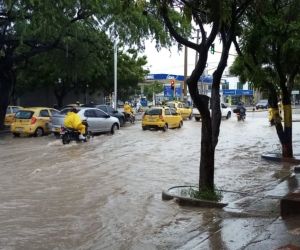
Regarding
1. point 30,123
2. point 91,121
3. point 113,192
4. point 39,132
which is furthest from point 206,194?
point 39,132

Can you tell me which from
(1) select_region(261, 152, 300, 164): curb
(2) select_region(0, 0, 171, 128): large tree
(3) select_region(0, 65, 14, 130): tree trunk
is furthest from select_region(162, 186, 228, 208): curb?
(3) select_region(0, 65, 14, 130): tree trunk

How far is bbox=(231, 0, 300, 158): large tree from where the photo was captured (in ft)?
50.4

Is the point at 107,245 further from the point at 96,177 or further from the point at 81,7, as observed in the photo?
the point at 81,7

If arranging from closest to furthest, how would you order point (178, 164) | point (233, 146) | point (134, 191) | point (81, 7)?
1. point (134, 191)
2. point (178, 164)
3. point (233, 146)
4. point (81, 7)

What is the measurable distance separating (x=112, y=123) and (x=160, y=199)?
19306mm

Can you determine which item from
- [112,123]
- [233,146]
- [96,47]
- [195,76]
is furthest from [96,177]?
[96,47]

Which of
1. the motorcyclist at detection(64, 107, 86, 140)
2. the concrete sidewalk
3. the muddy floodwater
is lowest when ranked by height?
the muddy floodwater

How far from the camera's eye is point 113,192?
12078mm

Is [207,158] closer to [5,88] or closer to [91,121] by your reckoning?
[91,121]

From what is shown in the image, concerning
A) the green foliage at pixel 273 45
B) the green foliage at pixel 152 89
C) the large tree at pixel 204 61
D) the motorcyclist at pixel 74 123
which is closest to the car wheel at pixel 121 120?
the motorcyclist at pixel 74 123

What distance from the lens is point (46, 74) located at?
45438 millimetres

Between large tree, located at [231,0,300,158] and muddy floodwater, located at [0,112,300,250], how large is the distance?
6.56 feet

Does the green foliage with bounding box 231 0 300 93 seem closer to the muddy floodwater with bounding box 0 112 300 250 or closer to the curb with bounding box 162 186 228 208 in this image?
the muddy floodwater with bounding box 0 112 300 250

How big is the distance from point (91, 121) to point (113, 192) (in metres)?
16.7
